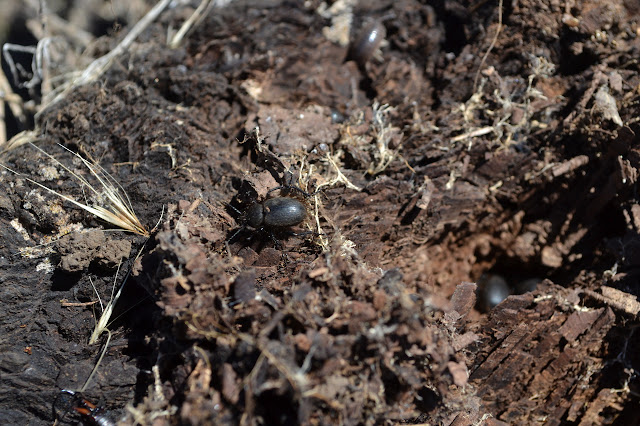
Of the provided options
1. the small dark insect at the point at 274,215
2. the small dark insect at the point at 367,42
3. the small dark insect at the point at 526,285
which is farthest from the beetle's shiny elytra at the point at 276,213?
the small dark insect at the point at 526,285

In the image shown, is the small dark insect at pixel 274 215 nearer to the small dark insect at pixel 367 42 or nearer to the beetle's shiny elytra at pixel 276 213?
the beetle's shiny elytra at pixel 276 213

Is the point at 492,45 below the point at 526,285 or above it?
above

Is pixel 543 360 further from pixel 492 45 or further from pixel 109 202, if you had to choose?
pixel 109 202

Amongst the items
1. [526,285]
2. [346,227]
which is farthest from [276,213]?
[526,285]

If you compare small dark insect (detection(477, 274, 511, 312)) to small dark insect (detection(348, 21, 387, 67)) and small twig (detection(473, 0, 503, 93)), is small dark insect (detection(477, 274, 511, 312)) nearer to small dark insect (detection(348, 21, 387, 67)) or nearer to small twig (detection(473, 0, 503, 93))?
small twig (detection(473, 0, 503, 93))

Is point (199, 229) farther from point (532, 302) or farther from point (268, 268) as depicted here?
point (532, 302)

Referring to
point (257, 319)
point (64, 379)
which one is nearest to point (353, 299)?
point (257, 319)

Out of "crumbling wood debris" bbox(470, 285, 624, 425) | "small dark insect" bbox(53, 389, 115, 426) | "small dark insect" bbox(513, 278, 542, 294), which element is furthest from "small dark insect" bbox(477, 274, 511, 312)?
"small dark insect" bbox(53, 389, 115, 426)
